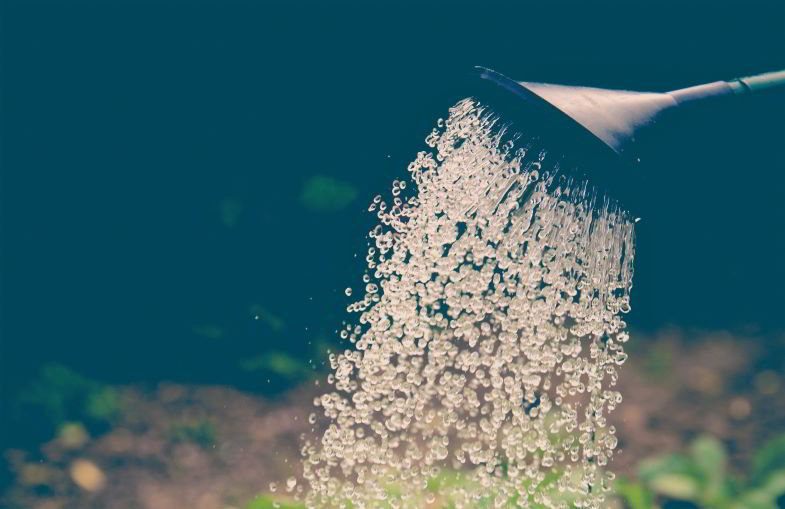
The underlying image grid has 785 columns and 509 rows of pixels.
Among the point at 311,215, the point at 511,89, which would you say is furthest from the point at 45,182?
the point at 511,89

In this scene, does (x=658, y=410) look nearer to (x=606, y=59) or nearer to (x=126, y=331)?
(x=606, y=59)

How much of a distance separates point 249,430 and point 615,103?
1276mm

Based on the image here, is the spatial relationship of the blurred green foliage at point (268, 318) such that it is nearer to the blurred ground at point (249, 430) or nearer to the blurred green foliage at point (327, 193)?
the blurred ground at point (249, 430)

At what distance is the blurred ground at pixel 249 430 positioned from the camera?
5.83ft

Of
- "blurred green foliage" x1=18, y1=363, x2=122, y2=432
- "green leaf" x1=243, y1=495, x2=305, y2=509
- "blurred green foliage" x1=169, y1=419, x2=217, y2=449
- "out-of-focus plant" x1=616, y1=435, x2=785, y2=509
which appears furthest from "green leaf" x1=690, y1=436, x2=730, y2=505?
"blurred green foliage" x1=18, y1=363, x2=122, y2=432

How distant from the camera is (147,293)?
1.83 m

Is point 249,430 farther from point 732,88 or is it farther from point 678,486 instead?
point 732,88

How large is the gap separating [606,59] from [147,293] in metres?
1.10

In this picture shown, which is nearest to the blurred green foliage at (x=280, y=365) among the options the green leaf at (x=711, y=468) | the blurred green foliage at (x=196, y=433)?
the blurred green foliage at (x=196, y=433)

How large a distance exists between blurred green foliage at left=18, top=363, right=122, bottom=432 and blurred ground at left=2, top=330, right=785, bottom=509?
0.08 feet

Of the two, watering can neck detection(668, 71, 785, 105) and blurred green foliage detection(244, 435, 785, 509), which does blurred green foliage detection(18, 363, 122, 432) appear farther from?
watering can neck detection(668, 71, 785, 105)

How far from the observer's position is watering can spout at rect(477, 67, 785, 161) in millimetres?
753

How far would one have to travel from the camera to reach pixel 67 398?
184 cm

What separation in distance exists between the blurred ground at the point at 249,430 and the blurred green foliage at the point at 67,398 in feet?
0.08
